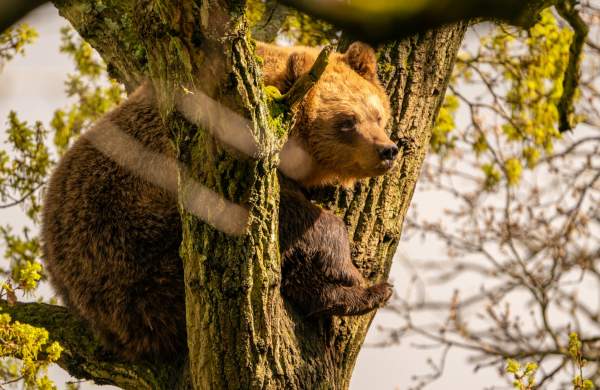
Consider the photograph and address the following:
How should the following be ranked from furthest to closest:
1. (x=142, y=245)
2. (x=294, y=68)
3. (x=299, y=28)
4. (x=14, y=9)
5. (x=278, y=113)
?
(x=299, y=28) → (x=294, y=68) → (x=142, y=245) → (x=278, y=113) → (x=14, y=9)

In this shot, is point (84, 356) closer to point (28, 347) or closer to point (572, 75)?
point (28, 347)

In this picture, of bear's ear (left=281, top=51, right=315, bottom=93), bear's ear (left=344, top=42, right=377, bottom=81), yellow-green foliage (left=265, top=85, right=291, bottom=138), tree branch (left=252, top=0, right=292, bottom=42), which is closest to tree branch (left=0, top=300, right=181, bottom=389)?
yellow-green foliage (left=265, top=85, right=291, bottom=138)

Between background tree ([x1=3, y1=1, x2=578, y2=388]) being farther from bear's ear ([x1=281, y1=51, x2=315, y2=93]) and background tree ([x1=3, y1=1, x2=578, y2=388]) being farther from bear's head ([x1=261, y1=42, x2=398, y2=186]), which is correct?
bear's ear ([x1=281, y1=51, x2=315, y2=93])

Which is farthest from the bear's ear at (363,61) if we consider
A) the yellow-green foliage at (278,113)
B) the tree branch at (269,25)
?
the yellow-green foliage at (278,113)

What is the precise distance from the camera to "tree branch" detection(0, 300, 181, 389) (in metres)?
4.52

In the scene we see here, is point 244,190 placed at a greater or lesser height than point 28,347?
greater

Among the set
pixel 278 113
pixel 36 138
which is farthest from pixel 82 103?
pixel 278 113

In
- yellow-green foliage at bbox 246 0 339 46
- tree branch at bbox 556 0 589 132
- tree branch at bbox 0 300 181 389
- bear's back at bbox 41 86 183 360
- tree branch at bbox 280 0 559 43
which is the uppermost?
yellow-green foliage at bbox 246 0 339 46

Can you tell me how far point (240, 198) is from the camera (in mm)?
3293

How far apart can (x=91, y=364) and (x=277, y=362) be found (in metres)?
1.53

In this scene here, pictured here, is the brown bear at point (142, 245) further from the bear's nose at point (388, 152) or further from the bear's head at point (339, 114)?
the bear's head at point (339, 114)

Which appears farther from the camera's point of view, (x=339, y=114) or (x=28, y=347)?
(x=339, y=114)

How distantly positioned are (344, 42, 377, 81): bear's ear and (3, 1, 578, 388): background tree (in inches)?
2.9

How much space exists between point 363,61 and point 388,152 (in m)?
0.92
